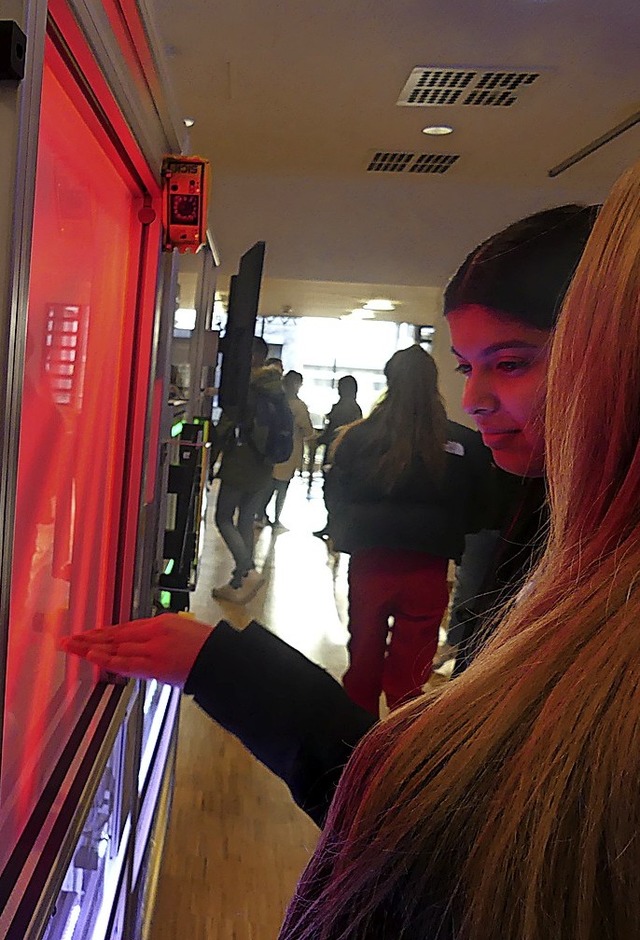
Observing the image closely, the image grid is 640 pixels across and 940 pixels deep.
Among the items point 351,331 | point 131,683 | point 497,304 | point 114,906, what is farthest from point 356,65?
point 114,906

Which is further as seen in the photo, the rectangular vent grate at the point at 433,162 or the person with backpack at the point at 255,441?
the person with backpack at the point at 255,441

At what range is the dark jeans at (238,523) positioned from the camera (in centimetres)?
491

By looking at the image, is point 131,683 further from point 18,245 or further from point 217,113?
point 217,113

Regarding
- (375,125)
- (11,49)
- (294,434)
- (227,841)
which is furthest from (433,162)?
(11,49)

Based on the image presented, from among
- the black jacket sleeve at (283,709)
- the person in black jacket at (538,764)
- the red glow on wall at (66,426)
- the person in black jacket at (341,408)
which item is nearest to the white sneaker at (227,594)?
the person in black jacket at (341,408)

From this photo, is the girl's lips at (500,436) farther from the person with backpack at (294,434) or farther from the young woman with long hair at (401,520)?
the person with backpack at (294,434)

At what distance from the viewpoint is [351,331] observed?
4.86 m

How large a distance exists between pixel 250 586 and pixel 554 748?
458 centimetres

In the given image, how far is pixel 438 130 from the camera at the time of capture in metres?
3.95

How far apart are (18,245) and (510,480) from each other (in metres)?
2.14

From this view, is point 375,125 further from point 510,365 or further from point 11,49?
point 11,49

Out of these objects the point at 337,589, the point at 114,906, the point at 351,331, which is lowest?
the point at 337,589

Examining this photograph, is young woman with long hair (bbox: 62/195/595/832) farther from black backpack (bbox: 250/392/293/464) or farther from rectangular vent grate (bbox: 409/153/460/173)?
black backpack (bbox: 250/392/293/464)

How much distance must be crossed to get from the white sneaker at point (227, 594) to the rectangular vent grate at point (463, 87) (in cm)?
273
